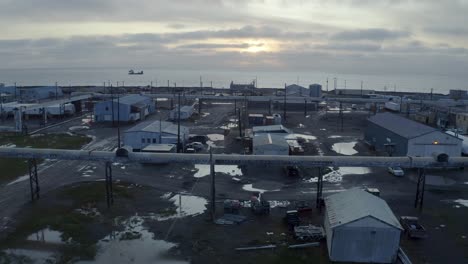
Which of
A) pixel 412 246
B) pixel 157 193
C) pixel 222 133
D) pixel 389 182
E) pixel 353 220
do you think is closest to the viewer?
pixel 353 220

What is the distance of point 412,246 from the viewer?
16.8 m

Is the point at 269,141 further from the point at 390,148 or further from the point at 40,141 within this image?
the point at 40,141

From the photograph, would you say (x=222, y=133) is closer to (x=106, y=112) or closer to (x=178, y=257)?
(x=106, y=112)

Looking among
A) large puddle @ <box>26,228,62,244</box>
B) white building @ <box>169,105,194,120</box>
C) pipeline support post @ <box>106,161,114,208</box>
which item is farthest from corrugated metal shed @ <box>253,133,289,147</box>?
white building @ <box>169,105,194,120</box>

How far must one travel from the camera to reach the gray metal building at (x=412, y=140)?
96.3 ft

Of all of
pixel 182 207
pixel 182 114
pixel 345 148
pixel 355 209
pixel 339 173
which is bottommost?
pixel 182 207

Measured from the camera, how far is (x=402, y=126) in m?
33.1

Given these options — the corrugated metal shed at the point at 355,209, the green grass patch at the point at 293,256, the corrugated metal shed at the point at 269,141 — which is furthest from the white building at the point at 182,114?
the green grass patch at the point at 293,256

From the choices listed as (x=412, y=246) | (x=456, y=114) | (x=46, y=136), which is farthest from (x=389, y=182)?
(x=46, y=136)

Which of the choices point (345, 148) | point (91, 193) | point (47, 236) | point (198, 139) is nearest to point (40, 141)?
point (198, 139)

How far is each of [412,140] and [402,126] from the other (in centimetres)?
396

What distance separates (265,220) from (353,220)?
518 centimetres

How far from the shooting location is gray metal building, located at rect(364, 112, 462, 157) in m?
29.4

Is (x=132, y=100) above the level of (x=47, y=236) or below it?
above
